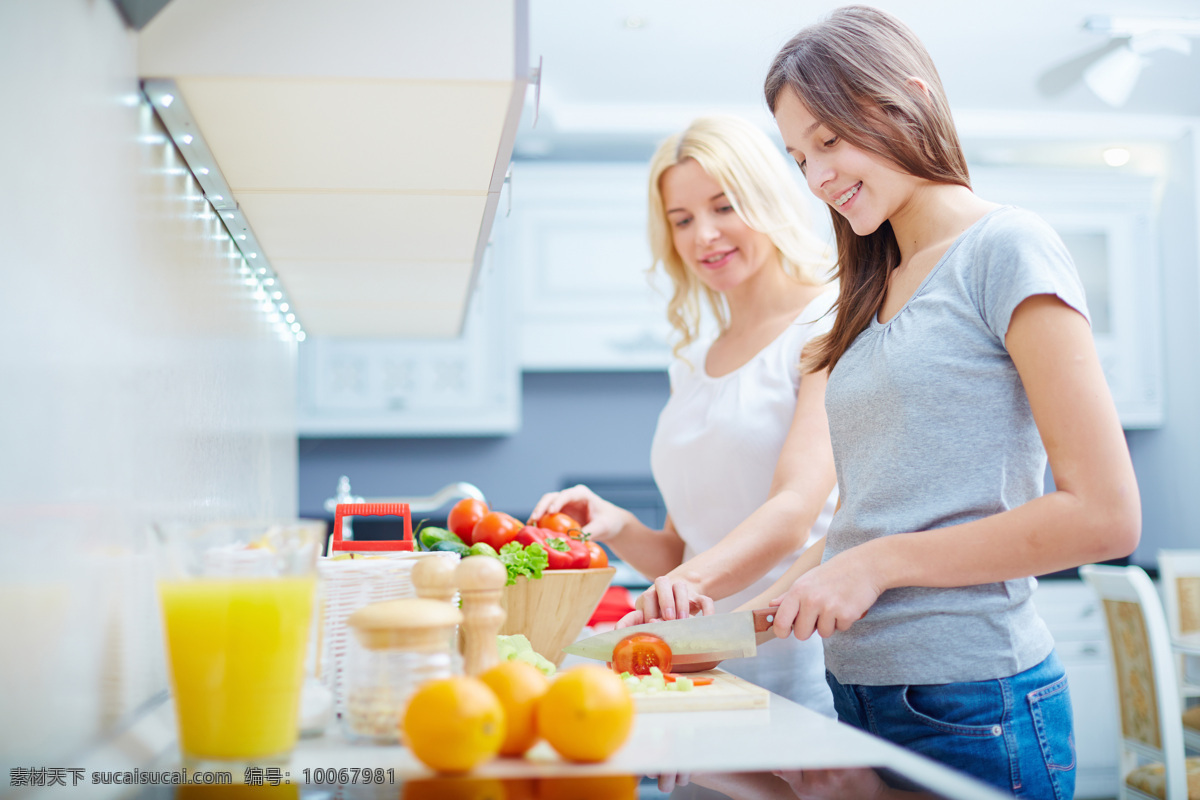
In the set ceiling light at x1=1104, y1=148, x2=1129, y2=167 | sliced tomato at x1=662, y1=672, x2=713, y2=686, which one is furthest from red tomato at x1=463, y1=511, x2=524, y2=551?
ceiling light at x1=1104, y1=148, x2=1129, y2=167

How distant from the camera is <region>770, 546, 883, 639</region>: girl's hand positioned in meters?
0.85

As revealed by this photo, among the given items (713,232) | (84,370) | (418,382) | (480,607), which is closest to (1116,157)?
(418,382)

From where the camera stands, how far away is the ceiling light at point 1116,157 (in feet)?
11.8

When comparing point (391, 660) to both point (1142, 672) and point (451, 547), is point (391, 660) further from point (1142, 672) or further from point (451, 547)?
point (1142, 672)

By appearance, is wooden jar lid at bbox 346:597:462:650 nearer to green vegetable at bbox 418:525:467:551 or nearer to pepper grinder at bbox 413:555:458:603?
pepper grinder at bbox 413:555:458:603

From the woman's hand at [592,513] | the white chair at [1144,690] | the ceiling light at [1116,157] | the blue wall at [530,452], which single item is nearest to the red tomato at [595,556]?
the woman's hand at [592,513]

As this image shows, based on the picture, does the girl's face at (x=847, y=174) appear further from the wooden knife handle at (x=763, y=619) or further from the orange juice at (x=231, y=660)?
the orange juice at (x=231, y=660)

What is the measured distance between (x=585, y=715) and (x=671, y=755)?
0.09 metres

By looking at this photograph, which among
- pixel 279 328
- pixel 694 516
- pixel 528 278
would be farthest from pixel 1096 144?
pixel 279 328

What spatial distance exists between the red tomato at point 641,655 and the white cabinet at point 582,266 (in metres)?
2.45

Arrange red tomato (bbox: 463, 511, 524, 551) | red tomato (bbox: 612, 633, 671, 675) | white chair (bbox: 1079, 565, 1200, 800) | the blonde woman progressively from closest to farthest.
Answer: red tomato (bbox: 612, 633, 671, 675) < red tomato (bbox: 463, 511, 524, 551) < the blonde woman < white chair (bbox: 1079, 565, 1200, 800)

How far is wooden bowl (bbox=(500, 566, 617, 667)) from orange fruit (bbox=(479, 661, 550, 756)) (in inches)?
17.8

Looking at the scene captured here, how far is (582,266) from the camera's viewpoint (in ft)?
11.0

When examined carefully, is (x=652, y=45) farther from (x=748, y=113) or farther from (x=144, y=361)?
(x=144, y=361)
